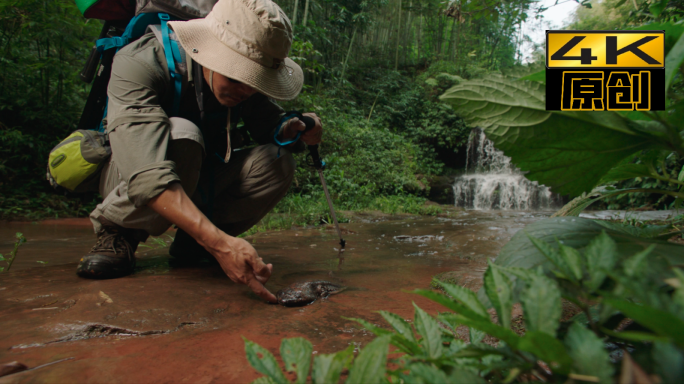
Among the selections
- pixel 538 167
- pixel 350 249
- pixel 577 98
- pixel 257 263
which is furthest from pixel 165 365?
pixel 350 249

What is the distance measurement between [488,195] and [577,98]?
1020 centimetres

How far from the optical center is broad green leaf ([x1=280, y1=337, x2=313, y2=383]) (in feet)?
1.51

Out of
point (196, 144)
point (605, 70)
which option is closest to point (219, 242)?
point (196, 144)

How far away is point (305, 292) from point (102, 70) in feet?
5.68

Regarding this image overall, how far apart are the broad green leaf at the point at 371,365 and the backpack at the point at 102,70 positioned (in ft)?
5.68

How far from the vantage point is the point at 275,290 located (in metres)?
1.55

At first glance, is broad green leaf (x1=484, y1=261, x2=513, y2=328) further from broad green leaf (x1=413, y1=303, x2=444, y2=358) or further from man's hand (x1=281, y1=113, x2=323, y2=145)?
man's hand (x1=281, y1=113, x2=323, y2=145)

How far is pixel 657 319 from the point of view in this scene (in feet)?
1.04

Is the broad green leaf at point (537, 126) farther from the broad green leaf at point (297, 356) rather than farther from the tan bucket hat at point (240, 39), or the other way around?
the tan bucket hat at point (240, 39)

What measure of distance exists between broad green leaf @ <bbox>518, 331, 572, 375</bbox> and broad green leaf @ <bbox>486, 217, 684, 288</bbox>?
173 mm

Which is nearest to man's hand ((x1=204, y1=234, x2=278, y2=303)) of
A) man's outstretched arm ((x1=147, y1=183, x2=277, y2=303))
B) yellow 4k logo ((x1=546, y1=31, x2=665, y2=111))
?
man's outstretched arm ((x1=147, y1=183, x2=277, y2=303))

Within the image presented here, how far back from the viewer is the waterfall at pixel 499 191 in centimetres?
993

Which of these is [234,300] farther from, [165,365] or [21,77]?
[21,77]

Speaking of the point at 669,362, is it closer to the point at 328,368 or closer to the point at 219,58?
the point at 328,368
